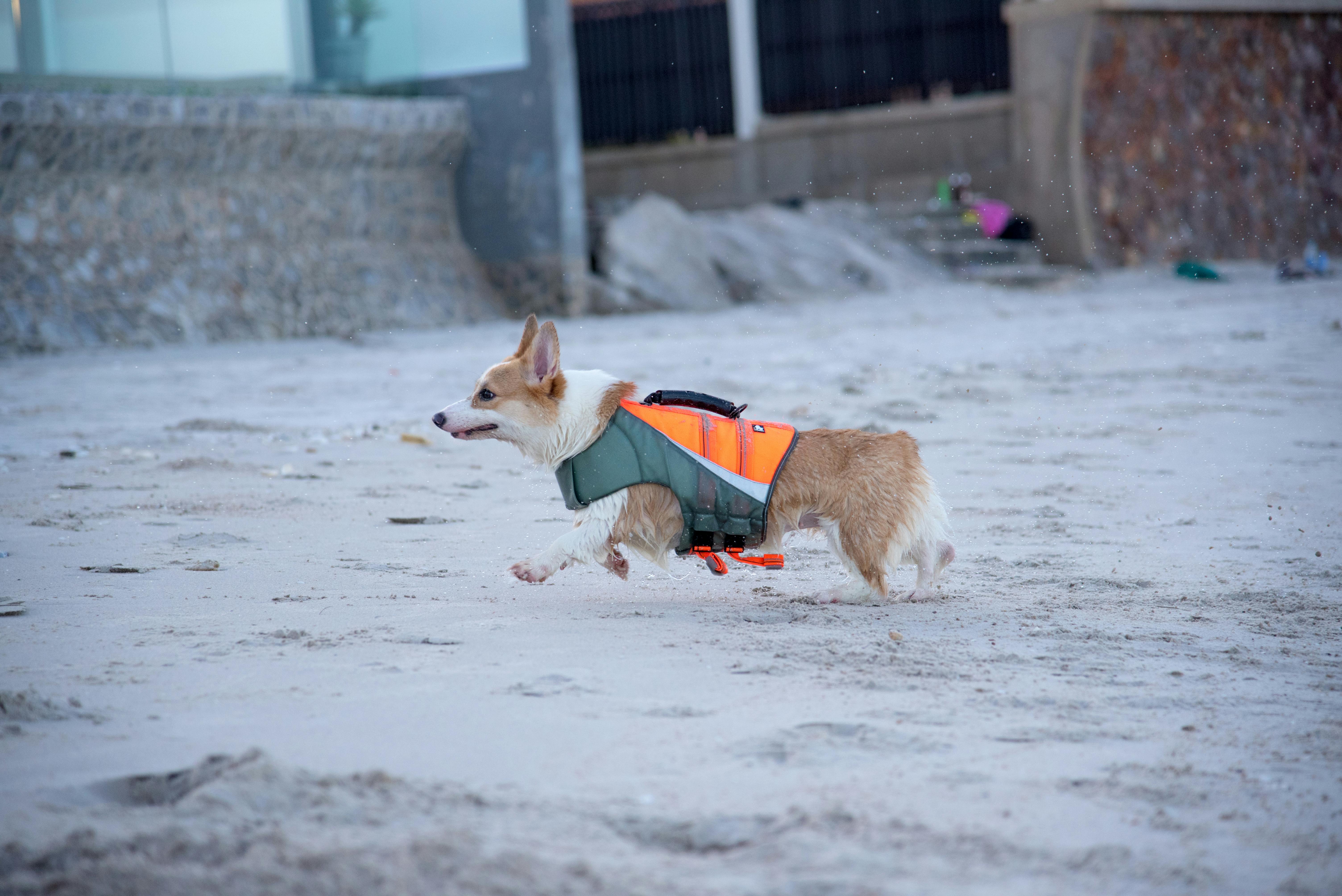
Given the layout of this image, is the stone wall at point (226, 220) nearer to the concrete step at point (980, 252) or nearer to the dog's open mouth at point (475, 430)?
the concrete step at point (980, 252)

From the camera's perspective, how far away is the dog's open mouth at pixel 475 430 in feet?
13.2

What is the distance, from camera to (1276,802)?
2.35 meters

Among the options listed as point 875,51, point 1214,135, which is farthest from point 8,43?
point 1214,135

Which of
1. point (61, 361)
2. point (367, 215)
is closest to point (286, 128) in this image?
point (367, 215)

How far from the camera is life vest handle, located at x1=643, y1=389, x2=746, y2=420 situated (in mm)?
3969

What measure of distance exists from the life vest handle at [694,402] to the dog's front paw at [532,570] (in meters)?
0.60

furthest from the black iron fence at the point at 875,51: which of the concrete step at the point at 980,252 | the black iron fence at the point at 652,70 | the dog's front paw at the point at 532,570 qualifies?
the dog's front paw at the point at 532,570

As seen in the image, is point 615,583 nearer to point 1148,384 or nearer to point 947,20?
point 1148,384

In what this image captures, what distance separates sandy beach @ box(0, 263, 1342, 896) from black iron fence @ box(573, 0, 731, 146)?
13015 millimetres

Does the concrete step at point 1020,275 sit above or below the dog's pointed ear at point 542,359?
below

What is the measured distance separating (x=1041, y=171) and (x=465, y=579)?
14023 mm

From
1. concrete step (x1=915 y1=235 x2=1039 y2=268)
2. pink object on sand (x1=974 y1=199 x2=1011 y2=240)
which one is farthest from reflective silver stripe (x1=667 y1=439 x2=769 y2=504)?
pink object on sand (x1=974 y1=199 x2=1011 y2=240)

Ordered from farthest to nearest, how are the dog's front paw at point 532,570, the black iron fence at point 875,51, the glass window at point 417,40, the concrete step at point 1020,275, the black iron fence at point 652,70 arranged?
the black iron fence at point 652,70 < the black iron fence at point 875,51 < the concrete step at point 1020,275 < the glass window at point 417,40 < the dog's front paw at point 532,570

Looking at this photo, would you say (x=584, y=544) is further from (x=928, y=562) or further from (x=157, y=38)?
(x=157, y=38)
